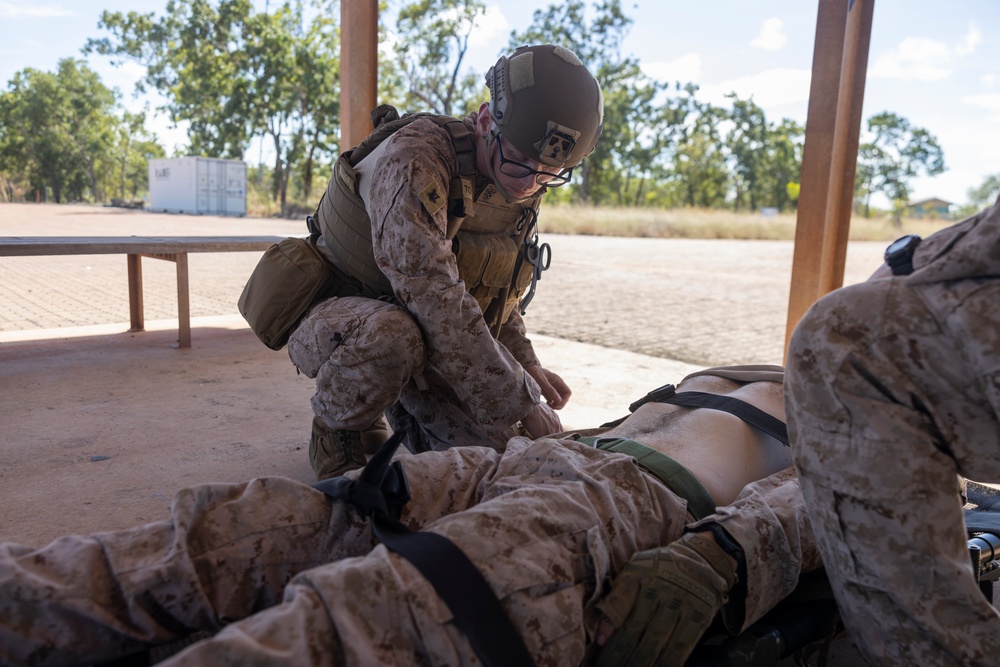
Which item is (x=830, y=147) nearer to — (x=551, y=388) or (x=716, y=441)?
(x=551, y=388)

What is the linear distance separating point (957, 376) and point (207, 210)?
2879cm

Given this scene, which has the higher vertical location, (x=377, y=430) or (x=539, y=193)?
(x=539, y=193)

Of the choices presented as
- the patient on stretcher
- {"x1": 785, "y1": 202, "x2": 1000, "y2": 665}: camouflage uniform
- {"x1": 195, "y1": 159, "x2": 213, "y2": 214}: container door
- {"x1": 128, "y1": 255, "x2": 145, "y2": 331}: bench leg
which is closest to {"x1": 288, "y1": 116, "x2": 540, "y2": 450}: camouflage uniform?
the patient on stretcher

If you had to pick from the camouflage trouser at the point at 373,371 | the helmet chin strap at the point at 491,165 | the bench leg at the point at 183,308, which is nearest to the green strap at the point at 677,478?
the camouflage trouser at the point at 373,371

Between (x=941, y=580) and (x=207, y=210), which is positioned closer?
(x=941, y=580)

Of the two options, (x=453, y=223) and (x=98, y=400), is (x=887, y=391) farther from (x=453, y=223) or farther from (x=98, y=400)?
(x=98, y=400)

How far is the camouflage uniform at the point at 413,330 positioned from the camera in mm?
2504

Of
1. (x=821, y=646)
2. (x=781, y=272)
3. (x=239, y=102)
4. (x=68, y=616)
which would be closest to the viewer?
(x=68, y=616)

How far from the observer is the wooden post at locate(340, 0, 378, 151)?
467 cm

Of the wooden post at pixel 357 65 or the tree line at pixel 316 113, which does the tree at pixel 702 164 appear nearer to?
the tree line at pixel 316 113

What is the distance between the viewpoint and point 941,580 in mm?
1292

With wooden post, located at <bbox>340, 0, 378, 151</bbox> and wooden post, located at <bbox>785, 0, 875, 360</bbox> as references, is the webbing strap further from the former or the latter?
wooden post, located at <bbox>340, 0, 378, 151</bbox>

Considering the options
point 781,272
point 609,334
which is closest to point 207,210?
point 781,272

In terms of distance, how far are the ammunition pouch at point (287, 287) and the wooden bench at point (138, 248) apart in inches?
74.1
